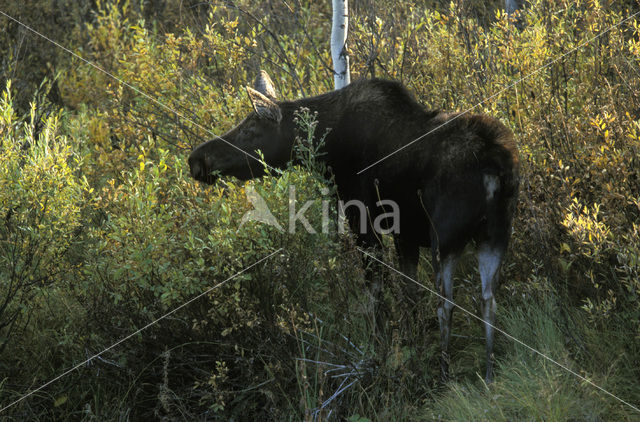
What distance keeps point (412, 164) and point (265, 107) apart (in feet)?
3.89

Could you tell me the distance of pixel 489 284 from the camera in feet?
14.6

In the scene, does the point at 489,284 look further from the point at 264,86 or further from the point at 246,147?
the point at 264,86

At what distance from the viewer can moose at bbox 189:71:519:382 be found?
4406 millimetres

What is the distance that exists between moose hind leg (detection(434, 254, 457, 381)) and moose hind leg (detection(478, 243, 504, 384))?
19 cm

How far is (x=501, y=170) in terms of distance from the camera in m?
4.36

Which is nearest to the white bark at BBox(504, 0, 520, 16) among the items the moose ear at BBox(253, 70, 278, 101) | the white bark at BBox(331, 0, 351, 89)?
the white bark at BBox(331, 0, 351, 89)

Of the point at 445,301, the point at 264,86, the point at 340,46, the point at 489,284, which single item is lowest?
the point at 445,301

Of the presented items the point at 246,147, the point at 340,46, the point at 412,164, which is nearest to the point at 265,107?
the point at 246,147

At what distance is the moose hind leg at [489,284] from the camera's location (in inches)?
175

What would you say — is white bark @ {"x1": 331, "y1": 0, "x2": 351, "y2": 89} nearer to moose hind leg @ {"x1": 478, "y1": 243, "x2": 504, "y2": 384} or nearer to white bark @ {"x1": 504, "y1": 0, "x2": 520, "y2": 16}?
moose hind leg @ {"x1": 478, "y1": 243, "x2": 504, "y2": 384}

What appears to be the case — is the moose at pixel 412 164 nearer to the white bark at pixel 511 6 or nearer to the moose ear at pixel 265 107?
the moose ear at pixel 265 107

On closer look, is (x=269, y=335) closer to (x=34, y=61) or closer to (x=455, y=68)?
(x=455, y=68)

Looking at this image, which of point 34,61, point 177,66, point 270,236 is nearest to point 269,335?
point 270,236

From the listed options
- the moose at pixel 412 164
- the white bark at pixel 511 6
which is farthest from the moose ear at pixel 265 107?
the white bark at pixel 511 6
